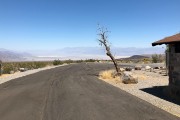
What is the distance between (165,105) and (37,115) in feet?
21.1

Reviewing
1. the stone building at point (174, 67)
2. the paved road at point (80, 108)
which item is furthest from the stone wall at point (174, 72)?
the paved road at point (80, 108)

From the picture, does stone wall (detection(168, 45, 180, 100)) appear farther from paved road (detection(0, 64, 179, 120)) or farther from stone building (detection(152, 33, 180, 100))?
paved road (detection(0, 64, 179, 120))

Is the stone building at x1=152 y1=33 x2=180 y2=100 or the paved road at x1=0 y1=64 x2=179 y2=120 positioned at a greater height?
the stone building at x1=152 y1=33 x2=180 y2=100

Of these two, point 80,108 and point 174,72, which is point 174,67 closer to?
point 174,72

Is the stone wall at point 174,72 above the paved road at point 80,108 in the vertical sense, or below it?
above

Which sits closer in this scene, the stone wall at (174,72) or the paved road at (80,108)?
the paved road at (80,108)

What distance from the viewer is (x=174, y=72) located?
58.4 feet

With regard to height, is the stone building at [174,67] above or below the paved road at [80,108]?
above

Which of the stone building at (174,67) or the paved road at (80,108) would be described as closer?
the paved road at (80,108)

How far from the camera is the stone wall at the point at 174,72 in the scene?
1725cm

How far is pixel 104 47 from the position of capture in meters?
37.7

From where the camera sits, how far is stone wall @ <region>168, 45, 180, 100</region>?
679 inches

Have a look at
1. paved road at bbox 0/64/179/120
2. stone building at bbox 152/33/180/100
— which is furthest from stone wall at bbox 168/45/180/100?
paved road at bbox 0/64/179/120

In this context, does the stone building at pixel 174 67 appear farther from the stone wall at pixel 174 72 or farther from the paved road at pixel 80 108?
the paved road at pixel 80 108
